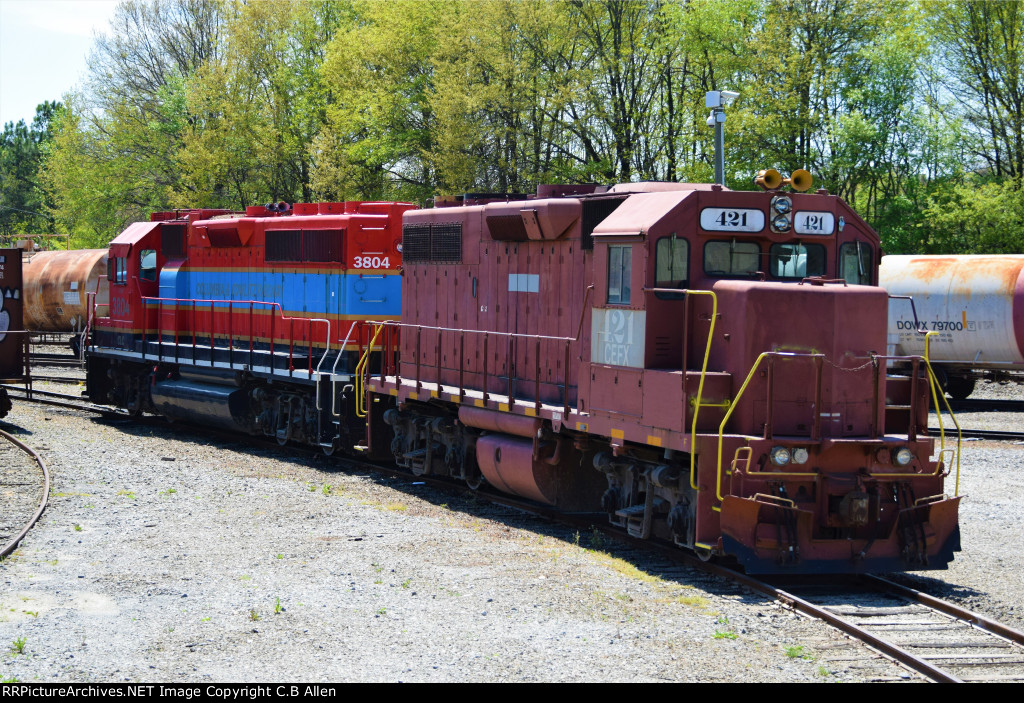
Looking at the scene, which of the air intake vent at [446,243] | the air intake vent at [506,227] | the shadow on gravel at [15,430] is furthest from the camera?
the shadow on gravel at [15,430]

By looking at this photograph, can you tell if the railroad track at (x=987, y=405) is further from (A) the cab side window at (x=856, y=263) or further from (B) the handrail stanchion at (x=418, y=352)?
(A) the cab side window at (x=856, y=263)

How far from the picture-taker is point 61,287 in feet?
106

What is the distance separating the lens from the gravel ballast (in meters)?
6.78

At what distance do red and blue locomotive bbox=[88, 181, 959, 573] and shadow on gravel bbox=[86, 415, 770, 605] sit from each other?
27 centimetres

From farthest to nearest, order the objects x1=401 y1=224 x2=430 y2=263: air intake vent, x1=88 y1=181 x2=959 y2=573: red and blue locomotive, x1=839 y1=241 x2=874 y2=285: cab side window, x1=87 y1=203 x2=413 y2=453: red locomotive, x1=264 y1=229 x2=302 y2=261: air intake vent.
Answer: x1=264 y1=229 x2=302 y2=261: air intake vent → x1=87 y1=203 x2=413 y2=453: red locomotive → x1=401 y1=224 x2=430 y2=263: air intake vent → x1=839 y1=241 x2=874 y2=285: cab side window → x1=88 y1=181 x2=959 y2=573: red and blue locomotive

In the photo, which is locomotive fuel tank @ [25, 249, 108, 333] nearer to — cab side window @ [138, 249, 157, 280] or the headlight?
cab side window @ [138, 249, 157, 280]

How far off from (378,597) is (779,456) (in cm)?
330

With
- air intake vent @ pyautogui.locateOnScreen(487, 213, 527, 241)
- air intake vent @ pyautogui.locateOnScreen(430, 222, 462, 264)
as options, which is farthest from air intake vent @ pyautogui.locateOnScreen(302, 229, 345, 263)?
air intake vent @ pyautogui.locateOnScreen(487, 213, 527, 241)

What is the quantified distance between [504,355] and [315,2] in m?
34.0

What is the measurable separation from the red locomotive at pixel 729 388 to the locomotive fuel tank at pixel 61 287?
75.8 ft

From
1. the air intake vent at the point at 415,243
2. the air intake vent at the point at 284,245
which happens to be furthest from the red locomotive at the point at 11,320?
the air intake vent at the point at 415,243

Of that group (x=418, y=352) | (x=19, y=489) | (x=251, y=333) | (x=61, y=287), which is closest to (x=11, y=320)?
(x=251, y=333)

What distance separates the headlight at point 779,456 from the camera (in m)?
8.62
